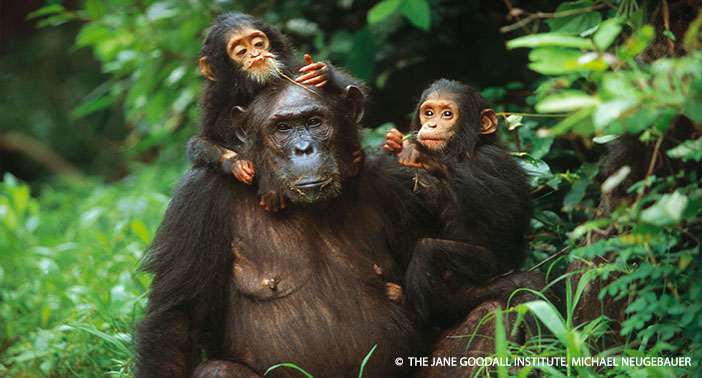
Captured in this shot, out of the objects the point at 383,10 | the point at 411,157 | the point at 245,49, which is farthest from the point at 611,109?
the point at 245,49

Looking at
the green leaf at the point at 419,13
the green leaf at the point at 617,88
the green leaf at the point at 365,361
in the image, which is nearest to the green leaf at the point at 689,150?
the green leaf at the point at 617,88

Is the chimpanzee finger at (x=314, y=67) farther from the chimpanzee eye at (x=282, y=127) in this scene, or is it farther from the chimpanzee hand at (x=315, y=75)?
the chimpanzee eye at (x=282, y=127)

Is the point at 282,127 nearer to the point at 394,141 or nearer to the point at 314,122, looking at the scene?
the point at 314,122

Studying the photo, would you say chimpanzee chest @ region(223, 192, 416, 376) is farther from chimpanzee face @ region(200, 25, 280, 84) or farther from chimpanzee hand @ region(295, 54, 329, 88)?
chimpanzee face @ region(200, 25, 280, 84)

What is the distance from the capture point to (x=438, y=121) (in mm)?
4008

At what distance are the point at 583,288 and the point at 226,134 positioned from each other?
2.18m

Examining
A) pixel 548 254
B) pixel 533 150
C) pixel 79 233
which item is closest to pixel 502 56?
pixel 533 150

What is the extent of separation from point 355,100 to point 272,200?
2.46 ft

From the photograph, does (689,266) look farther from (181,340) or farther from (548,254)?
(181,340)

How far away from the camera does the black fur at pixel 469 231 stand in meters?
3.78

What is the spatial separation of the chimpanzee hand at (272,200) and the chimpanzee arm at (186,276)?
22 cm

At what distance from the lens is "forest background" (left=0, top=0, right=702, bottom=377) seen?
257 centimetres

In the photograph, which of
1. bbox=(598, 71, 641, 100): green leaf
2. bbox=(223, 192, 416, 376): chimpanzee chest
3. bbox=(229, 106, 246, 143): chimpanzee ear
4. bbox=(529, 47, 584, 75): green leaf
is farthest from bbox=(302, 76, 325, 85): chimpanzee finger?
bbox=(598, 71, 641, 100): green leaf

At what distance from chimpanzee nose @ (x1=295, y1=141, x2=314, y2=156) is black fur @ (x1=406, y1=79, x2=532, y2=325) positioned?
1.99 feet
